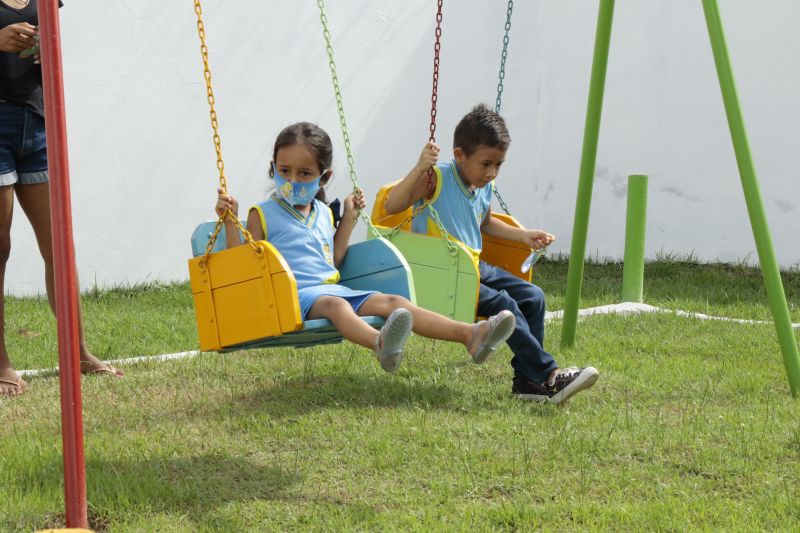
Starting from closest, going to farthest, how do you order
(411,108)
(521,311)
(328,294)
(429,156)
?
(328,294) → (429,156) → (521,311) → (411,108)

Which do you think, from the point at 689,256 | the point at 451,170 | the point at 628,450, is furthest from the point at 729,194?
the point at 628,450

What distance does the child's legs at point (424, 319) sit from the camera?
4.06 m

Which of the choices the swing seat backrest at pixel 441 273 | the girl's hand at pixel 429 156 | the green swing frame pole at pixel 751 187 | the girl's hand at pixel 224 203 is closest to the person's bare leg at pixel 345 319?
the girl's hand at pixel 224 203

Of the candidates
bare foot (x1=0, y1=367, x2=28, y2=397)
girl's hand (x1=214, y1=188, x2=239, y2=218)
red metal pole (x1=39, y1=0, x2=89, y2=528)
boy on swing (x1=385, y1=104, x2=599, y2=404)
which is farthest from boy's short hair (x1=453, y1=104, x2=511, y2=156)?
bare foot (x1=0, y1=367, x2=28, y2=397)

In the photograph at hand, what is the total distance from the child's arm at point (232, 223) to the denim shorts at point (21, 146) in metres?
0.91

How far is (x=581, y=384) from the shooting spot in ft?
15.5

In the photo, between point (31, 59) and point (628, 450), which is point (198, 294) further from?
point (628, 450)

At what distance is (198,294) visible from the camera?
13.5 ft

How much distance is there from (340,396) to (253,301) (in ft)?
3.52

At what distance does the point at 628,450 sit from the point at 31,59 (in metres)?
2.86

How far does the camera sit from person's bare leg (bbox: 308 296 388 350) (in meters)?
3.91

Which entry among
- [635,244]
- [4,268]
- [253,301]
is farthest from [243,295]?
[635,244]

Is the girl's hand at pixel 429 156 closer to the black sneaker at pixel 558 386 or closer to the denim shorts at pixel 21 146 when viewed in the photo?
the black sneaker at pixel 558 386

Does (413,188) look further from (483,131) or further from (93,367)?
(93,367)
